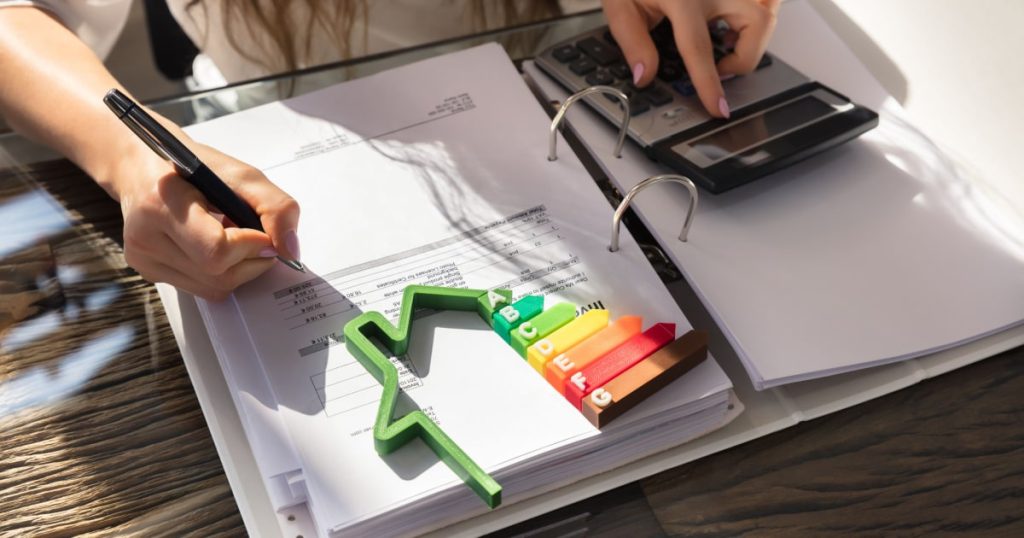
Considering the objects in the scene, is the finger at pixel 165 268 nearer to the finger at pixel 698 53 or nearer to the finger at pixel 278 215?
the finger at pixel 278 215

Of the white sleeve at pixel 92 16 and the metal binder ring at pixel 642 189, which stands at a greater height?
the metal binder ring at pixel 642 189

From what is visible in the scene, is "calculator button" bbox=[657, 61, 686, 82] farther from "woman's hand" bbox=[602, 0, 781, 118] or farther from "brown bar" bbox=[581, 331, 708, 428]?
"brown bar" bbox=[581, 331, 708, 428]

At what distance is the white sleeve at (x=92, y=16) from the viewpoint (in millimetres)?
808

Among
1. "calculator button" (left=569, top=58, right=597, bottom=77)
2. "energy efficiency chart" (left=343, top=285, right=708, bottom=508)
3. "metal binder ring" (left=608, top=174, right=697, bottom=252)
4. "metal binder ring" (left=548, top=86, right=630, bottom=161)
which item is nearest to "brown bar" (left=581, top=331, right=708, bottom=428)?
"energy efficiency chart" (left=343, top=285, right=708, bottom=508)

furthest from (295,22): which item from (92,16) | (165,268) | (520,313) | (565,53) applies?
(520,313)

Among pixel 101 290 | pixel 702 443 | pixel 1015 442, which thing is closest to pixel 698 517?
pixel 702 443

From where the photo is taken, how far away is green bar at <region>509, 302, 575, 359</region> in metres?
0.58

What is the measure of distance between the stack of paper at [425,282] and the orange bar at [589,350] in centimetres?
1

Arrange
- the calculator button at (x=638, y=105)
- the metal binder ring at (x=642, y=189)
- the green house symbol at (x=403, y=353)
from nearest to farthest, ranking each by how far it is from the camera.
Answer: the green house symbol at (x=403, y=353) < the metal binder ring at (x=642, y=189) < the calculator button at (x=638, y=105)

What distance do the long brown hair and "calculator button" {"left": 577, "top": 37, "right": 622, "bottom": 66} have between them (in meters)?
0.14

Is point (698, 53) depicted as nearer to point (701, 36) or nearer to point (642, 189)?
point (701, 36)

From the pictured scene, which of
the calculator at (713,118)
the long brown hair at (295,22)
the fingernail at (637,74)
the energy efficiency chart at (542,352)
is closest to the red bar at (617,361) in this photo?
the energy efficiency chart at (542,352)

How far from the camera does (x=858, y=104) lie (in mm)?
780

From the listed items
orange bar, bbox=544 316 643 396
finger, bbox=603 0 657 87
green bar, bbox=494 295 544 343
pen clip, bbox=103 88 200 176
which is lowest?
green bar, bbox=494 295 544 343
